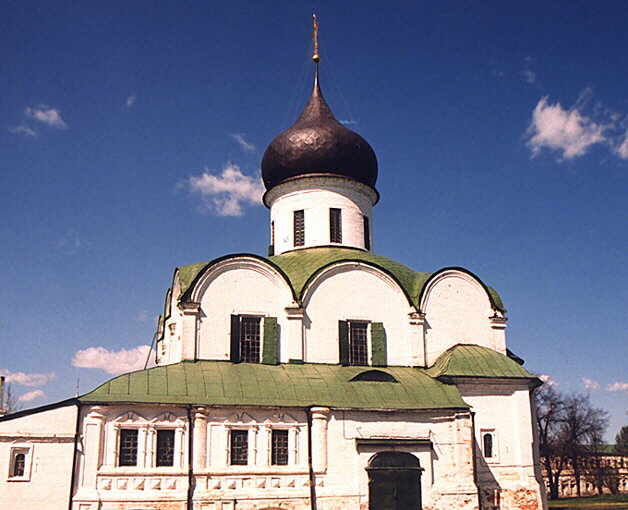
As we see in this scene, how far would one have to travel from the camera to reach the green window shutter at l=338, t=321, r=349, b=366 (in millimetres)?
19844

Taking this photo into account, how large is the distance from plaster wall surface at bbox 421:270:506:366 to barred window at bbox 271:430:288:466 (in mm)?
5639

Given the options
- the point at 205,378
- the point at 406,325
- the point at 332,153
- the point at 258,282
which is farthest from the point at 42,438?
the point at 332,153

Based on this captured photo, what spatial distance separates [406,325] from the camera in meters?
20.6

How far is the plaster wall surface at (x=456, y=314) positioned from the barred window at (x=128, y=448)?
8.82 meters

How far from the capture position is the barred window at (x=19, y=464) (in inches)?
608

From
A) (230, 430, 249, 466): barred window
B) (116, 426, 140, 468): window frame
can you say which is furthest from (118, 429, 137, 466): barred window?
(230, 430, 249, 466): barred window

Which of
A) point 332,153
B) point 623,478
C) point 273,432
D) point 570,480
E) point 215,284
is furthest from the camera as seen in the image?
point 623,478

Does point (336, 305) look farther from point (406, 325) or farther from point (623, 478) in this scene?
point (623, 478)

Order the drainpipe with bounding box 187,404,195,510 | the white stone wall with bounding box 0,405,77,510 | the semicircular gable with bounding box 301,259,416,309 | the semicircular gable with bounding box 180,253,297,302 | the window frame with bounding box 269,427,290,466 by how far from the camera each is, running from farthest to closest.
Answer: the semicircular gable with bounding box 301,259,416,309 → the semicircular gable with bounding box 180,253,297,302 → the window frame with bounding box 269,427,290,466 → the drainpipe with bounding box 187,404,195,510 → the white stone wall with bounding box 0,405,77,510

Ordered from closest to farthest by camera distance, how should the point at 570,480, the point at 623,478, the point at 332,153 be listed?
the point at 332,153 → the point at 570,480 → the point at 623,478

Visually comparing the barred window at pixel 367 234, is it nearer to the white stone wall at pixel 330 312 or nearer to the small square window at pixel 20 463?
the white stone wall at pixel 330 312

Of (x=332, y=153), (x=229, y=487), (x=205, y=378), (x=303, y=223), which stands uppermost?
(x=332, y=153)

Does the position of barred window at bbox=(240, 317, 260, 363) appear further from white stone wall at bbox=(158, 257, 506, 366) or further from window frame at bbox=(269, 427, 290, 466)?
window frame at bbox=(269, 427, 290, 466)

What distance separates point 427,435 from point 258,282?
20.5 feet
